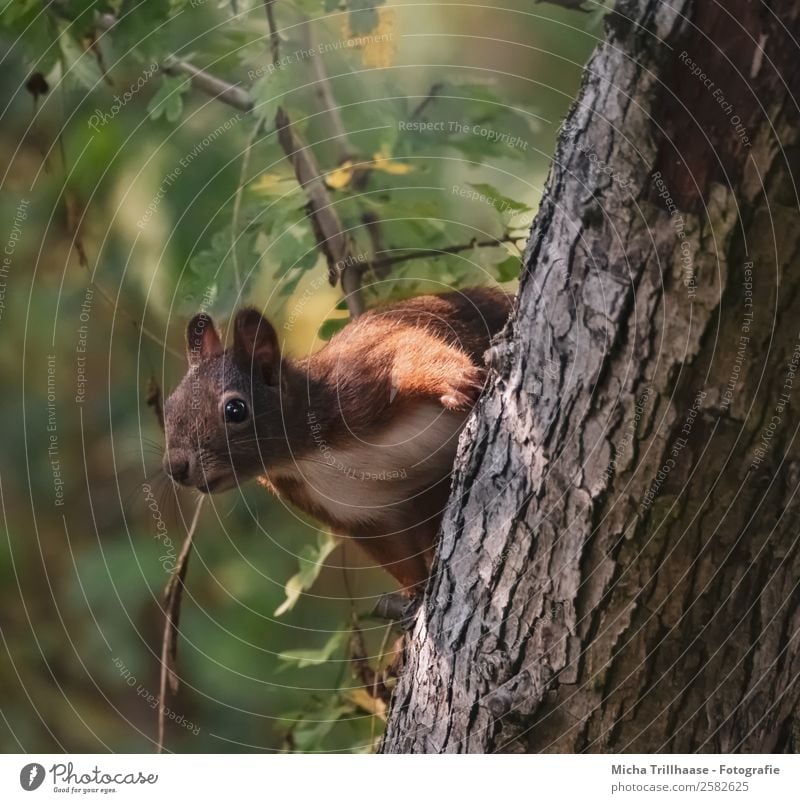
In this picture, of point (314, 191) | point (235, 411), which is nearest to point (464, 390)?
point (235, 411)

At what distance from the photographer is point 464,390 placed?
2482mm

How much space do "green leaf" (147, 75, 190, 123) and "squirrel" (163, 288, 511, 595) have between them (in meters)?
0.58

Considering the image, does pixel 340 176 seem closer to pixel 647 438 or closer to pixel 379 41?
pixel 379 41

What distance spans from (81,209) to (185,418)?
2.54ft

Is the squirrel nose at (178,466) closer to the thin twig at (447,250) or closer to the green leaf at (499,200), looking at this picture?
the thin twig at (447,250)

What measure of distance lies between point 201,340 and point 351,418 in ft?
1.62

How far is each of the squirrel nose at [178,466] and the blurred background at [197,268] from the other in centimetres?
44

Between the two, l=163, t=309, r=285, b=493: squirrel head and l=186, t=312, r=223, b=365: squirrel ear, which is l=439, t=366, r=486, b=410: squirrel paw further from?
l=186, t=312, r=223, b=365: squirrel ear

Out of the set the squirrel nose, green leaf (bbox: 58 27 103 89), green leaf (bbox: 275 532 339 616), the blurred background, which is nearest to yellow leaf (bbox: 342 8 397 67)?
the blurred background

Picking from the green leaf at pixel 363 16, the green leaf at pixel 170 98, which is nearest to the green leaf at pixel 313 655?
the green leaf at pixel 170 98

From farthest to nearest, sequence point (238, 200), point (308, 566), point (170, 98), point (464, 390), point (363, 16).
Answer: point (308, 566) < point (238, 200) < point (170, 98) < point (363, 16) < point (464, 390)

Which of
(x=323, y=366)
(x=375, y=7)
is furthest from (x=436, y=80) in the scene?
(x=323, y=366)

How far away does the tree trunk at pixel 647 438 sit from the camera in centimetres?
172

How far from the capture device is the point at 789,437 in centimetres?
191
